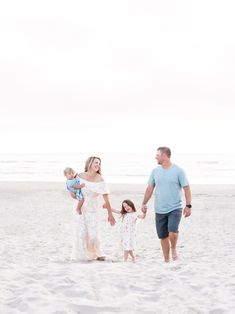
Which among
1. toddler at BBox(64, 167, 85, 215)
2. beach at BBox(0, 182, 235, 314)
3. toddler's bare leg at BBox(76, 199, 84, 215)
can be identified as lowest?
beach at BBox(0, 182, 235, 314)

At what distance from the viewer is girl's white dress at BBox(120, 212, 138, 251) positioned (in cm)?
829

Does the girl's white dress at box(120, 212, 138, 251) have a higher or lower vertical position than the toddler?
lower

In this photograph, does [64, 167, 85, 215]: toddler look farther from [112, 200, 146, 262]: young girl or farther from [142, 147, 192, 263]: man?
[142, 147, 192, 263]: man

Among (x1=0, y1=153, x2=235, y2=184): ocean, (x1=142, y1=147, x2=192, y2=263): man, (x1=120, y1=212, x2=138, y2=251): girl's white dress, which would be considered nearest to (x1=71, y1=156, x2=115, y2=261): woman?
(x1=120, y1=212, x2=138, y2=251): girl's white dress

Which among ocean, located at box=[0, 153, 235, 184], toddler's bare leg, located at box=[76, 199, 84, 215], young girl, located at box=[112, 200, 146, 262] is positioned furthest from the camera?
ocean, located at box=[0, 153, 235, 184]

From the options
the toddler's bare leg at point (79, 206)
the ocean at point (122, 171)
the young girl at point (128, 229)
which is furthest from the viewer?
the ocean at point (122, 171)

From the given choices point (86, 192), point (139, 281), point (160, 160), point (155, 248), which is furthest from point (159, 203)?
point (155, 248)

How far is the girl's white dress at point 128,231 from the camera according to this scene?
8.29m

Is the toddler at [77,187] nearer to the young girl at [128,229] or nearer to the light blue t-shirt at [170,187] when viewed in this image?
the young girl at [128,229]

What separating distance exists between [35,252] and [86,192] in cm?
270

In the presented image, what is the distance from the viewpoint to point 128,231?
326 inches

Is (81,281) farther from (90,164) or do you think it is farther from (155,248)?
(155,248)

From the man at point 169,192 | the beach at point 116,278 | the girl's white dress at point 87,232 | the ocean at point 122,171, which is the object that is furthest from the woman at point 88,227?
the ocean at point 122,171

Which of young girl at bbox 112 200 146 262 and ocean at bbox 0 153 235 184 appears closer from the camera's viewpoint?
young girl at bbox 112 200 146 262
